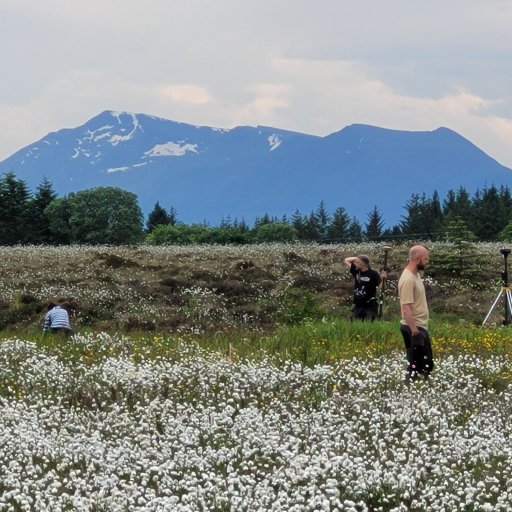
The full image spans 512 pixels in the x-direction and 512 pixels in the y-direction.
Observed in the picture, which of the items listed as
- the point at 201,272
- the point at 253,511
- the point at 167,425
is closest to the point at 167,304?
the point at 201,272

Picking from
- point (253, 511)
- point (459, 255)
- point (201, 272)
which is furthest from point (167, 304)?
point (253, 511)

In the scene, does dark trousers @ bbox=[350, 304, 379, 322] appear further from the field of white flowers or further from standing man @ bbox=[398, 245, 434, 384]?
standing man @ bbox=[398, 245, 434, 384]

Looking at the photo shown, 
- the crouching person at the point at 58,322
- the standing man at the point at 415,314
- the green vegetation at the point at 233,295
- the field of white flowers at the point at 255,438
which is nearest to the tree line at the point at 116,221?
the green vegetation at the point at 233,295

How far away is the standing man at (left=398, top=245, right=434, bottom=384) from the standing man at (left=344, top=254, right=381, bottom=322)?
16.8 feet

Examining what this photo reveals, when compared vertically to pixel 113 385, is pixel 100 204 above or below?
above

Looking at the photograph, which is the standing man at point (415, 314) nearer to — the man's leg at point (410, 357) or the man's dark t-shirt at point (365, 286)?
the man's leg at point (410, 357)

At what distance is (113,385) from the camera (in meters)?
11.6

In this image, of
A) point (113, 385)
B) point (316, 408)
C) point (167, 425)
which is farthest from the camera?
point (113, 385)

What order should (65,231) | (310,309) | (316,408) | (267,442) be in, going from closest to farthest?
1. (267,442)
2. (316,408)
3. (310,309)
4. (65,231)

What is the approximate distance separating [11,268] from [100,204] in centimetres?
7074

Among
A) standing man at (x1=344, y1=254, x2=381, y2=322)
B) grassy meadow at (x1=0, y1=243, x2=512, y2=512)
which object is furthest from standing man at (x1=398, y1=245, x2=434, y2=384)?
standing man at (x1=344, y1=254, x2=381, y2=322)

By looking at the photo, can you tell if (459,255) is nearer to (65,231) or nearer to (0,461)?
(0,461)

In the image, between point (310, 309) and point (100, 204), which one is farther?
point (100, 204)

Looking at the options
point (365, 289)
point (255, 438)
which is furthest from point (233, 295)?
point (255, 438)
